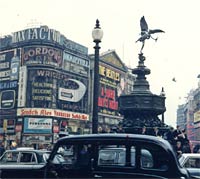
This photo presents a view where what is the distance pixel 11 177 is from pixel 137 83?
11451 mm

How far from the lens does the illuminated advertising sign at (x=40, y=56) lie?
174 ft

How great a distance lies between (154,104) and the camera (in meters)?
17.6

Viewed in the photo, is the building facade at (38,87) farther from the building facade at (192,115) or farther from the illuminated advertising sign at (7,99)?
the building facade at (192,115)

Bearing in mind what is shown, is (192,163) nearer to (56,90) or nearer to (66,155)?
(66,155)

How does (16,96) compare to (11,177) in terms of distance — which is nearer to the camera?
(11,177)

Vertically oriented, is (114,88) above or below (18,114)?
above

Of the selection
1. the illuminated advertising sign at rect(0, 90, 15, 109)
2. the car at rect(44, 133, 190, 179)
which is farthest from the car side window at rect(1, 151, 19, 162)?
the illuminated advertising sign at rect(0, 90, 15, 109)

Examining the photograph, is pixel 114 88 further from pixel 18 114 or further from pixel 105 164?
pixel 105 164

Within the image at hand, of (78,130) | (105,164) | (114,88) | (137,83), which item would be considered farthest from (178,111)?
(105,164)

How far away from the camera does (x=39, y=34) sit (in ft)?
176

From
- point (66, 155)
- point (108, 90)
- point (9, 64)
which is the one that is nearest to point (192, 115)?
point (108, 90)

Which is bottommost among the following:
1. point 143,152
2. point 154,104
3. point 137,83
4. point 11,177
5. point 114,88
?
point 11,177

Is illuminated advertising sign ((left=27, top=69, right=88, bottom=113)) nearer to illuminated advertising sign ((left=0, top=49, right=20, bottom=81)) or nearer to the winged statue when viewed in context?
illuminated advertising sign ((left=0, top=49, right=20, bottom=81))

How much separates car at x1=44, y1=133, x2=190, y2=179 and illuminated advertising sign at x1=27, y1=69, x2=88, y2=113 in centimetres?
4661
